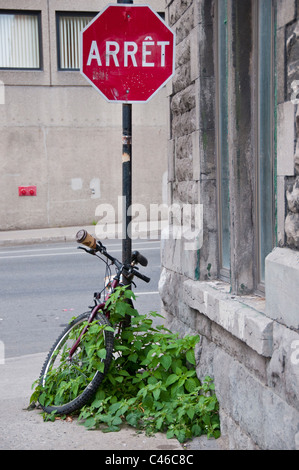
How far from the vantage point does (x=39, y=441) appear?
14.1ft

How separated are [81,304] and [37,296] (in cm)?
104

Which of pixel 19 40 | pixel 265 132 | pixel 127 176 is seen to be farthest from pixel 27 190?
pixel 265 132

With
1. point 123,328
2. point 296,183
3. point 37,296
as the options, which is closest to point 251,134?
point 296,183

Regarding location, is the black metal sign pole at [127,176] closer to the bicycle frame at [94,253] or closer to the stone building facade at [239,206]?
the bicycle frame at [94,253]

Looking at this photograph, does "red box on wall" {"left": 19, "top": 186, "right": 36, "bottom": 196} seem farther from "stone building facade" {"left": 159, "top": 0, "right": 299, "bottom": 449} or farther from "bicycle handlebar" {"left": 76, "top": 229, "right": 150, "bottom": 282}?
"bicycle handlebar" {"left": 76, "top": 229, "right": 150, "bottom": 282}

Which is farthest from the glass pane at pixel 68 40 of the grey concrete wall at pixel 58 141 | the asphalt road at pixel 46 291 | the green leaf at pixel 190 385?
the green leaf at pixel 190 385

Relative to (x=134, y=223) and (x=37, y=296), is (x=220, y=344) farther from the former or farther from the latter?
(x=134, y=223)

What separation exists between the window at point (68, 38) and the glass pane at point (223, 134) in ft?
51.2

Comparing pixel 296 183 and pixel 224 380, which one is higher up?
pixel 296 183

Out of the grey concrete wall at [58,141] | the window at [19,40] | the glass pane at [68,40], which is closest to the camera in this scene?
the grey concrete wall at [58,141]

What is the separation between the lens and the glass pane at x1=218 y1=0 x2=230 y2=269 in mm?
4652

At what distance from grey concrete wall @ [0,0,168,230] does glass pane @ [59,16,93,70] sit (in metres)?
0.31

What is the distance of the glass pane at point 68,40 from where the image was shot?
64.7 feet
